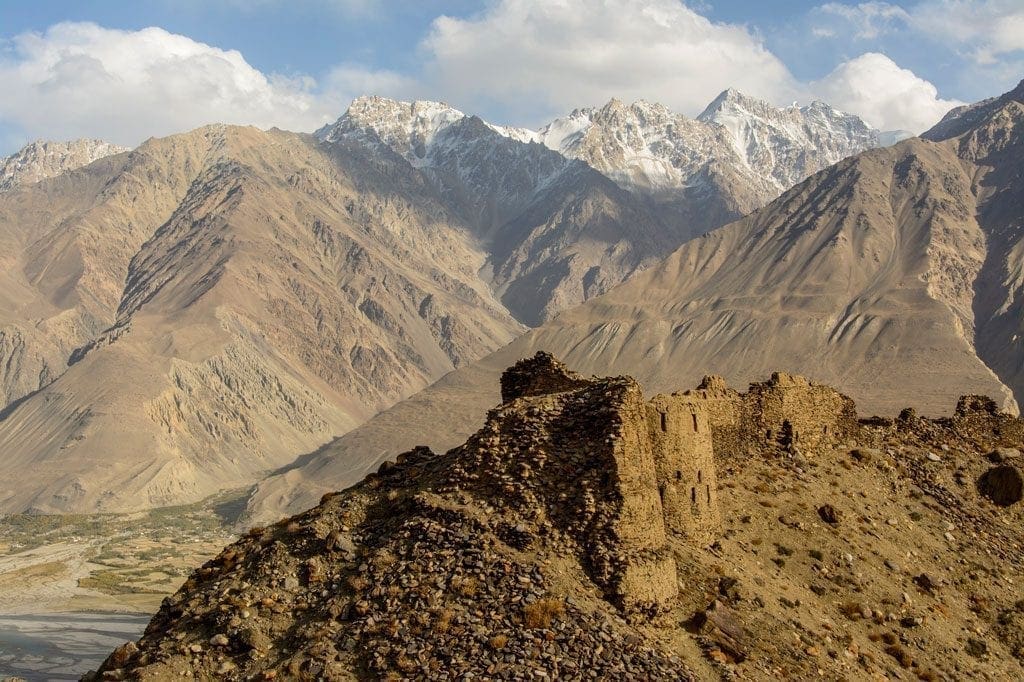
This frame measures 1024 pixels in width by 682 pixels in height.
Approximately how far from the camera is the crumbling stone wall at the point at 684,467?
20.0 meters

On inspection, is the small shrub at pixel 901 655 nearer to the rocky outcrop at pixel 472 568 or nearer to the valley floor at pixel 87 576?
the rocky outcrop at pixel 472 568

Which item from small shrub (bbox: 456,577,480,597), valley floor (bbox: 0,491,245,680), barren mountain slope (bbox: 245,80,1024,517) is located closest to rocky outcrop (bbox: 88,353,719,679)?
small shrub (bbox: 456,577,480,597)

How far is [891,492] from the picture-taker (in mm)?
26938

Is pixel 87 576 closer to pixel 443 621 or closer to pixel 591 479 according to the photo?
pixel 591 479

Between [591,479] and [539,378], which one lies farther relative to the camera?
[539,378]

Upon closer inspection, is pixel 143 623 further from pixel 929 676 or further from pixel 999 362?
pixel 999 362

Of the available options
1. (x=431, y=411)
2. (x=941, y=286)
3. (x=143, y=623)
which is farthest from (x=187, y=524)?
(x=941, y=286)

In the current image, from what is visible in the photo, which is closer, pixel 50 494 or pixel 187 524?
pixel 187 524

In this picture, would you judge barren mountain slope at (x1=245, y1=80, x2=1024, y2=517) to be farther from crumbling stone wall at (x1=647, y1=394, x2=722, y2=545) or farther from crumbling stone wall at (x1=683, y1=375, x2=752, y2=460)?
crumbling stone wall at (x1=647, y1=394, x2=722, y2=545)

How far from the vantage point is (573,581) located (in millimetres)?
16766

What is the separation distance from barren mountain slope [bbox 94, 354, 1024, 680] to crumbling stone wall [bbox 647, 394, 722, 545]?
0.04 m

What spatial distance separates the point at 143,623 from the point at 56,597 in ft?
52.3

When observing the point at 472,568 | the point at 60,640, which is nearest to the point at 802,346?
the point at 60,640

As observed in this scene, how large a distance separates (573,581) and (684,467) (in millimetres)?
4461
